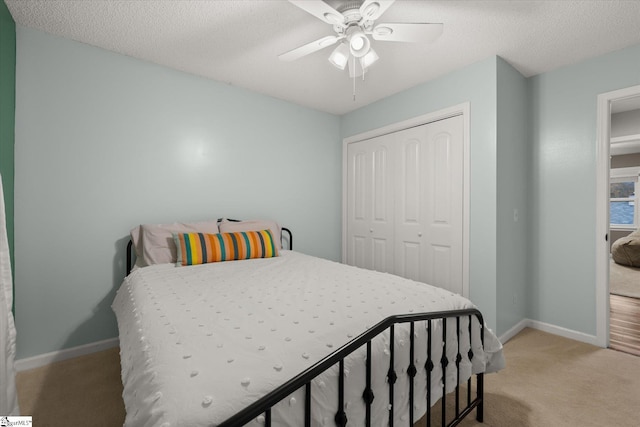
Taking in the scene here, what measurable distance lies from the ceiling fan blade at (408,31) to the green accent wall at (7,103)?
2.30 metres

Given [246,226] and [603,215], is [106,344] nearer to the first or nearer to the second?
[246,226]

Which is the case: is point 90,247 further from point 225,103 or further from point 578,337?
point 578,337

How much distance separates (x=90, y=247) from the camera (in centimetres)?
234

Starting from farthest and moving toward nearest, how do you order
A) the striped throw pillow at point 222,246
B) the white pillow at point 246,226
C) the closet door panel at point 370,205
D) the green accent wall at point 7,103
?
the closet door panel at point 370,205 → the white pillow at point 246,226 → the striped throw pillow at point 222,246 → the green accent wall at point 7,103

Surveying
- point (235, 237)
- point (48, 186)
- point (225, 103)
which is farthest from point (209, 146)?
point (48, 186)

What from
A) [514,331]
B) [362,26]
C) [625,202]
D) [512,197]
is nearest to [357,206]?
[512,197]

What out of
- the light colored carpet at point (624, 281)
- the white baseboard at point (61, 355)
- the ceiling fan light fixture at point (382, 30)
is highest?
the ceiling fan light fixture at point (382, 30)

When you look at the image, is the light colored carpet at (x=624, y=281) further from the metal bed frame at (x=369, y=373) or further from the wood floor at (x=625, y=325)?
the metal bed frame at (x=369, y=373)

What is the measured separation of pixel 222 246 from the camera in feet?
7.91

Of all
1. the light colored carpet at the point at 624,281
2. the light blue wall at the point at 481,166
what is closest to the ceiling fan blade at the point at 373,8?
the light blue wall at the point at 481,166

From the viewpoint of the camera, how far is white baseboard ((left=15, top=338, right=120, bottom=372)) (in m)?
2.10

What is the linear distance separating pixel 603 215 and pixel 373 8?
255cm

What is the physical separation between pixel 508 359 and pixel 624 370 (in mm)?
735

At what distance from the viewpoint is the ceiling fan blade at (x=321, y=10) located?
1.48 metres
